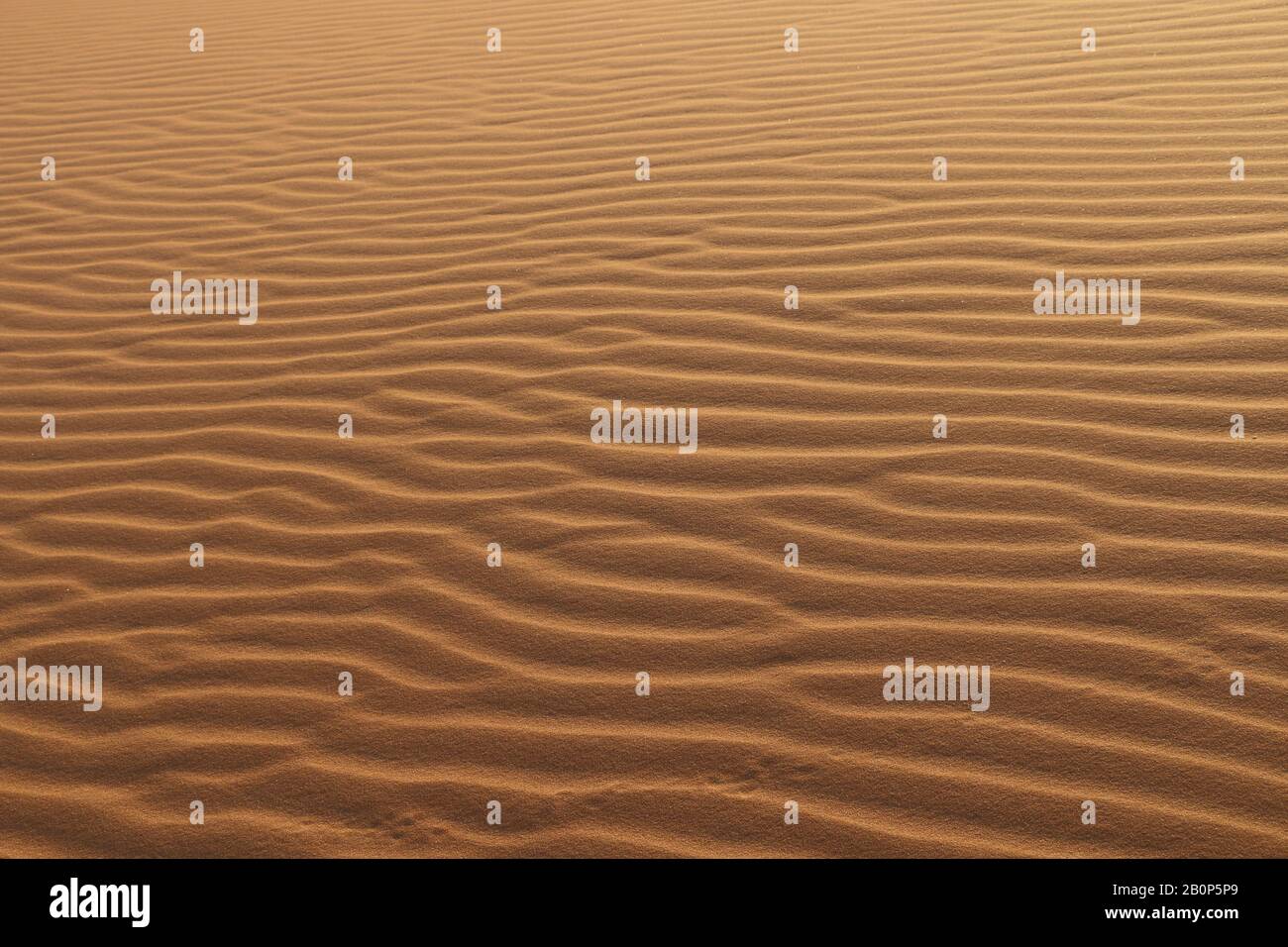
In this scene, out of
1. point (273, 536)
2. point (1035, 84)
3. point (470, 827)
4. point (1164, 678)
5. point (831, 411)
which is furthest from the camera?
point (1035, 84)

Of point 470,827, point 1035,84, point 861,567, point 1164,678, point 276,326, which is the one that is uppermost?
point 1035,84

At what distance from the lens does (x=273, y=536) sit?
356 cm

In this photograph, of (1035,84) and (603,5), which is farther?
(603,5)

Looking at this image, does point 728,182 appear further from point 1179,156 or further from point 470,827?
point 470,827

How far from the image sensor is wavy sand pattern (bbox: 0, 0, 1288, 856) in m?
2.70

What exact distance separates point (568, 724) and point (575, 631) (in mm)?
312

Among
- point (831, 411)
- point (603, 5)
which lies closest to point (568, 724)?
point (831, 411)

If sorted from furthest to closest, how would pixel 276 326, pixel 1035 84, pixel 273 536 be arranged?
pixel 1035 84
pixel 276 326
pixel 273 536

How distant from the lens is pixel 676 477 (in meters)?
3.65

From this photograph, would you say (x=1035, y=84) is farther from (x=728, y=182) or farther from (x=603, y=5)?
(x=603, y=5)

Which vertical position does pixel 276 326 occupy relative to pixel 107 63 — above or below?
below

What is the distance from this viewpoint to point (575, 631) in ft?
10.3

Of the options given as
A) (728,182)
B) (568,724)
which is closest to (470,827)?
(568,724)

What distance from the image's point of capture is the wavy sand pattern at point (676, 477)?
270 centimetres
